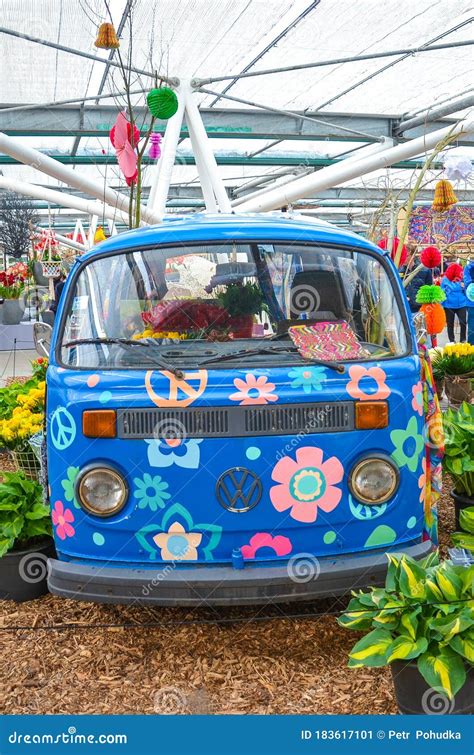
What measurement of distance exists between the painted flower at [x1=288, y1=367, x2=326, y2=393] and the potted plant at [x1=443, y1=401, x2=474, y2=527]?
1673 mm

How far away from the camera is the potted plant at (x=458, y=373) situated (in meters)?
8.50

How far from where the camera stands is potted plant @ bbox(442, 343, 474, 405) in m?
8.50

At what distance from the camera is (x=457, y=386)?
28.0 ft

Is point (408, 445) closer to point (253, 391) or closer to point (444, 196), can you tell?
point (253, 391)

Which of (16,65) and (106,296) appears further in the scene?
(16,65)

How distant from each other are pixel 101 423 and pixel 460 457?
2.49 m

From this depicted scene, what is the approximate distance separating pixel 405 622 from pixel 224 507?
91 cm

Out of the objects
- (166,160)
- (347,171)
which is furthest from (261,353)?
(347,171)

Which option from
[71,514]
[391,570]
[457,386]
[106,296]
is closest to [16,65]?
[457,386]

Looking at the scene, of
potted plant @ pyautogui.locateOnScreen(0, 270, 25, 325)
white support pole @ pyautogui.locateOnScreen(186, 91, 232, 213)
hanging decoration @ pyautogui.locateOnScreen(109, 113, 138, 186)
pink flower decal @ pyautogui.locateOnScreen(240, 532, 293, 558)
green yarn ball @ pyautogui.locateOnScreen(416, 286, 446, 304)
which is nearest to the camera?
pink flower decal @ pyautogui.locateOnScreen(240, 532, 293, 558)

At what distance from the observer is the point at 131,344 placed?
3.70 meters

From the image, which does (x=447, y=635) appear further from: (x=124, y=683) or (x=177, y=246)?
(x=177, y=246)

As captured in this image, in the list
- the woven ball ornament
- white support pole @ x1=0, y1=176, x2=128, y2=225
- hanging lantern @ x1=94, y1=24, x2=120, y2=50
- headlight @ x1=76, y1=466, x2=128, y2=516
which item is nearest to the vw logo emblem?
headlight @ x1=76, y1=466, x2=128, y2=516

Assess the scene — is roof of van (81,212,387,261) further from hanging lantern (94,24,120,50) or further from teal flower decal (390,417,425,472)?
hanging lantern (94,24,120,50)
